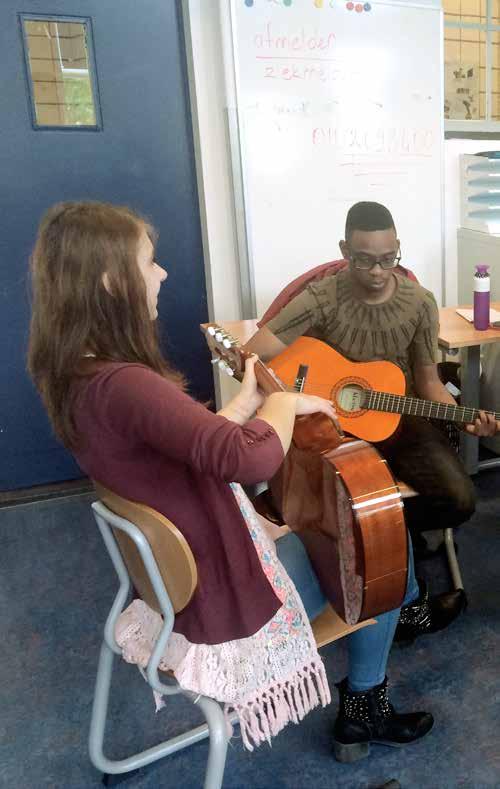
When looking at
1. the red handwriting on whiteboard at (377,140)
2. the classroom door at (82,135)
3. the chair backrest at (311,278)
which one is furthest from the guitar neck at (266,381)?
the red handwriting on whiteboard at (377,140)

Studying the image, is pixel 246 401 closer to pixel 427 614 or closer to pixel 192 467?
pixel 192 467

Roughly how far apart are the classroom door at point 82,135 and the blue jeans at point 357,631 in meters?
1.55

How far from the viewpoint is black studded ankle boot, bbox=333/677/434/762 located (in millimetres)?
1356

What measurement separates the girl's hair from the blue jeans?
18.7 inches

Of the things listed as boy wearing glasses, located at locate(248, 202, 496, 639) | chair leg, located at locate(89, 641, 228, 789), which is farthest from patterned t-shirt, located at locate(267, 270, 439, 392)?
chair leg, located at locate(89, 641, 228, 789)

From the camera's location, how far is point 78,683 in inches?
65.3

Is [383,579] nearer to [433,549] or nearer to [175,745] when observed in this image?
[175,745]

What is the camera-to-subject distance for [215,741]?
3.13 ft

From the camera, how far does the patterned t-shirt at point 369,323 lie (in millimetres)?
1661

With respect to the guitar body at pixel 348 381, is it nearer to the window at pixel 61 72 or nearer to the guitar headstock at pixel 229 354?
the guitar headstock at pixel 229 354

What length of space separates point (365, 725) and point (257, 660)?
48 cm

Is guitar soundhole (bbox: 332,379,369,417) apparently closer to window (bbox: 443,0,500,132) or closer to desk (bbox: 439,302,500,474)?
desk (bbox: 439,302,500,474)

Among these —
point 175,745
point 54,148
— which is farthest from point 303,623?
point 54,148

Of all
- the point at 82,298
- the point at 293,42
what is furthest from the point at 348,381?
the point at 293,42
